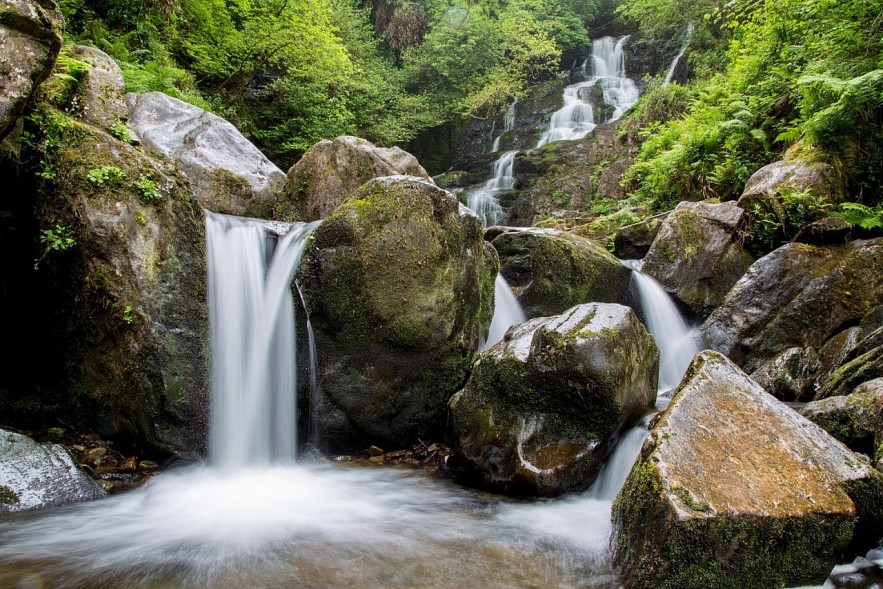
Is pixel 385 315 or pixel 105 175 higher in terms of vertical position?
pixel 105 175

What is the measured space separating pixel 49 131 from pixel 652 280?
8303 millimetres

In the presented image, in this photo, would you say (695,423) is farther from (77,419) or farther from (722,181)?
(722,181)

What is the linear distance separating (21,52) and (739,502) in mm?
6206

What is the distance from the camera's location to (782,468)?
2979 millimetres

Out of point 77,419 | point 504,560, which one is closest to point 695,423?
point 504,560

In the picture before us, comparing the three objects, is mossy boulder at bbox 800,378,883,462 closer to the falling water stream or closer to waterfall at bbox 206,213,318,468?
the falling water stream

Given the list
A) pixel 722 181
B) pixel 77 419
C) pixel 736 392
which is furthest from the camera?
pixel 722 181

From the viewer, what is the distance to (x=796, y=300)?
21.7ft

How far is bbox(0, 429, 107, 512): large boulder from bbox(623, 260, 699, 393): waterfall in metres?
6.89

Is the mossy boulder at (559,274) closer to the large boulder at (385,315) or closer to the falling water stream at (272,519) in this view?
the large boulder at (385,315)

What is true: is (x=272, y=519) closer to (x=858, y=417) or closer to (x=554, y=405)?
(x=554, y=405)

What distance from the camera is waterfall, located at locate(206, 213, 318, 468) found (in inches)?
203

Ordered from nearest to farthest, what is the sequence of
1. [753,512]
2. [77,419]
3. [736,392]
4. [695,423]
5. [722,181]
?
1. [753,512]
2. [695,423]
3. [736,392]
4. [77,419]
5. [722,181]

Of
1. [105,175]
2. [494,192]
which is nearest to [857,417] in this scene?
[105,175]
